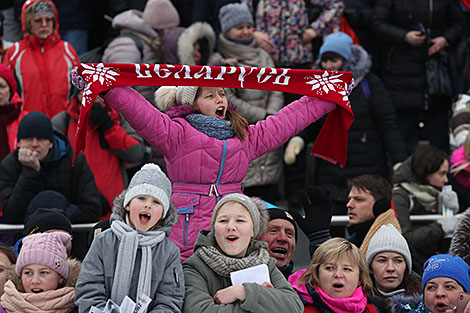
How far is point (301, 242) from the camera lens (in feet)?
21.7

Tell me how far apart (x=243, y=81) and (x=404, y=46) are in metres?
3.98

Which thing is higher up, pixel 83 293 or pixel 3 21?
pixel 3 21

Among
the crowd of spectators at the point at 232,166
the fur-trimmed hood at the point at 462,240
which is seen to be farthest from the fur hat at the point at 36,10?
the fur-trimmed hood at the point at 462,240

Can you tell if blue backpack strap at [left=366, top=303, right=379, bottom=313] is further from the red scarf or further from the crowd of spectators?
the red scarf

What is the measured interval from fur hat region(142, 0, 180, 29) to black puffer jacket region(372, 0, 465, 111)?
2212 millimetres

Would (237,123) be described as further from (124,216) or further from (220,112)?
(124,216)

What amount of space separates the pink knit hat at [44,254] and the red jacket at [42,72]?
3.48m

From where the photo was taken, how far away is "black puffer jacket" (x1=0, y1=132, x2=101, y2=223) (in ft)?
21.6

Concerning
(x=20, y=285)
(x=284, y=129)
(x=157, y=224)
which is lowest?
(x=20, y=285)

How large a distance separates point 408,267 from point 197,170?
1.59 metres

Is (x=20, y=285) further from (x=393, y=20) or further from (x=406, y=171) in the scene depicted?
(x=393, y=20)

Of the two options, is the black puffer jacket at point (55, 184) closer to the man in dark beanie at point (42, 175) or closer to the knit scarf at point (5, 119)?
the man in dark beanie at point (42, 175)

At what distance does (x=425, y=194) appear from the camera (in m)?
7.22

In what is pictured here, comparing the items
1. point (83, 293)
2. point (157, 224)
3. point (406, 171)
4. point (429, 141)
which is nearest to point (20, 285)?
point (83, 293)
